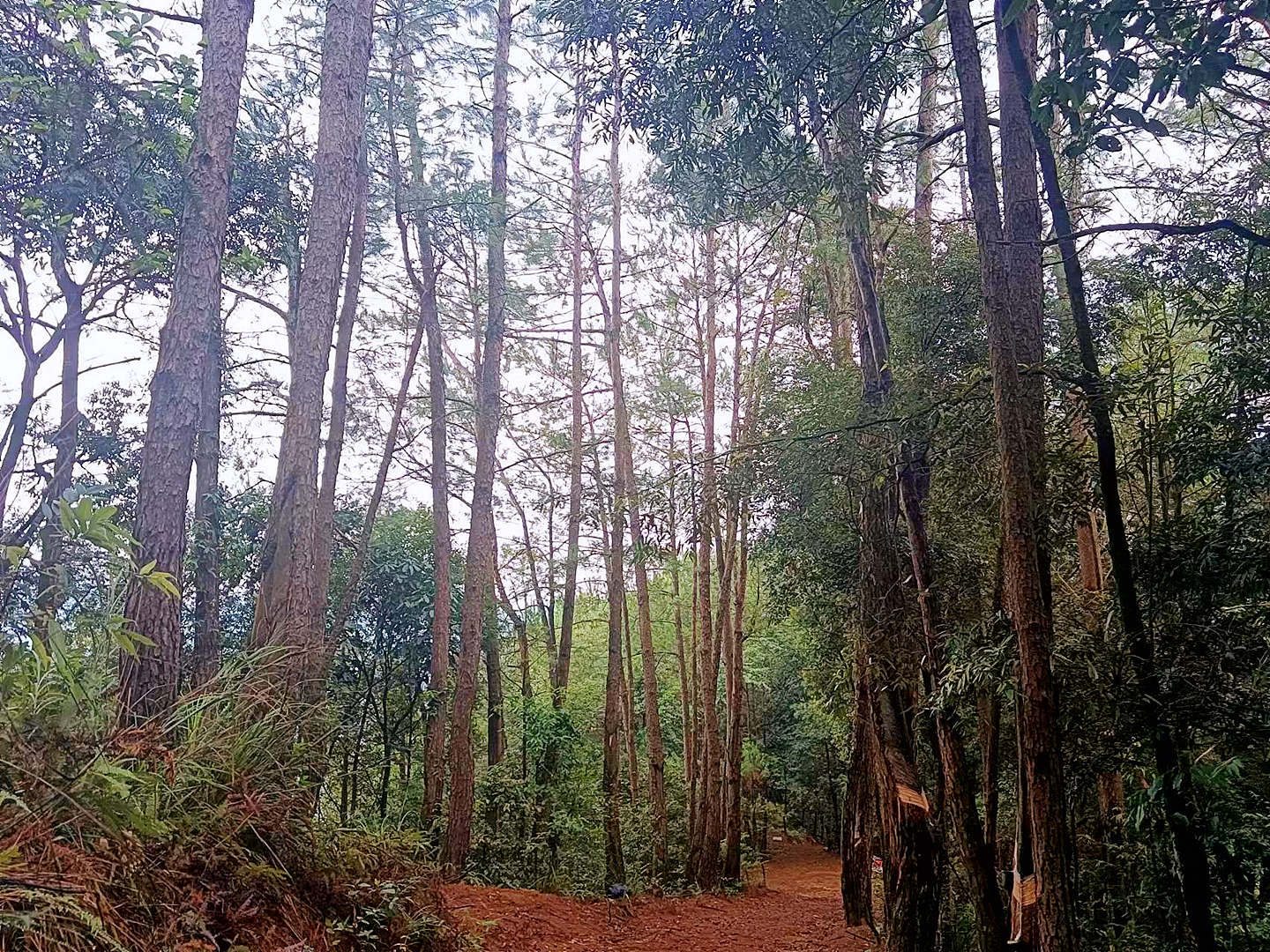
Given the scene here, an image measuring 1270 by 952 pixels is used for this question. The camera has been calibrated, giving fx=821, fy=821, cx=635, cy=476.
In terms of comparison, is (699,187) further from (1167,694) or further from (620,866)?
(620,866)

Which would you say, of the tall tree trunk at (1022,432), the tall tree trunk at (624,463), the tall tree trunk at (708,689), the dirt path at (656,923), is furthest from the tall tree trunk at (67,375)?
the tall tree trunk at (1022,432)

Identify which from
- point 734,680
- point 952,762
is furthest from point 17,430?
point 734,680

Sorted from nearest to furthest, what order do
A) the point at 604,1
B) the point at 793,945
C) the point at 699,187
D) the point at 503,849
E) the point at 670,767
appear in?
the point at 604,1
the point at 699,187
the point at 793,945
the point at 503,849
the point at 670,767

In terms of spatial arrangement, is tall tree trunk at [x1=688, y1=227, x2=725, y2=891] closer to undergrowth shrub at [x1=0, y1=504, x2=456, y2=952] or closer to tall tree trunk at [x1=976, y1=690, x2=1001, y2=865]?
tall tree trunk at [x1=976, y1=690, x2=1001, y2=865]

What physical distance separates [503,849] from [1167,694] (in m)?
7.10

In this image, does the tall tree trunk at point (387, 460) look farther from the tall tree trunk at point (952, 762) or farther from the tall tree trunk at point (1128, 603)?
the tall tree trunk at point (1128, 603)

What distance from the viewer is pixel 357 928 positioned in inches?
137

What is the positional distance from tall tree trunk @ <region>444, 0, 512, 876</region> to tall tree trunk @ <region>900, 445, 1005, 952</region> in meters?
4.24

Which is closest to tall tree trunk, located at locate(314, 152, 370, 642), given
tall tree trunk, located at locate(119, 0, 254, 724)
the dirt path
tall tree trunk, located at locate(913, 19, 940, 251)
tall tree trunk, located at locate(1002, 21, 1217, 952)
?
tall tree trunk, located at locate(119, 0, 254, 724)

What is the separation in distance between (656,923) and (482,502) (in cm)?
451

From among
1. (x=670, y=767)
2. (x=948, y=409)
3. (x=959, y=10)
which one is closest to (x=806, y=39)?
(x=959, y=10)

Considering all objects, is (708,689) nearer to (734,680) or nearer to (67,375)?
(734,680)

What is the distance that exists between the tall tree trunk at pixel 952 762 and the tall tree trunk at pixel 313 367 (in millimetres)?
3544

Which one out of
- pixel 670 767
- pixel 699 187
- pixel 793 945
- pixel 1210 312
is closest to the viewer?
pixel 1210 312
